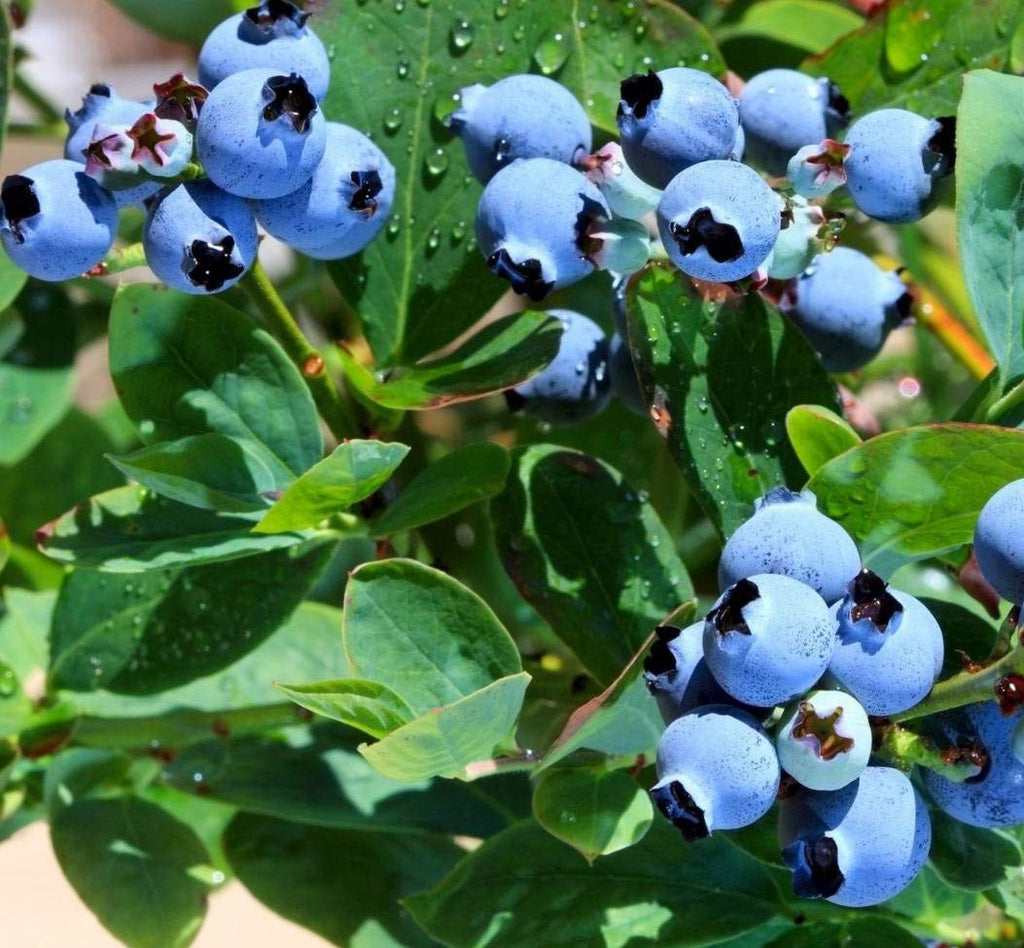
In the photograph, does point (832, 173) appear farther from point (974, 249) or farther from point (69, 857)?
point (69, 857)

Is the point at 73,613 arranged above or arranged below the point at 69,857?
above

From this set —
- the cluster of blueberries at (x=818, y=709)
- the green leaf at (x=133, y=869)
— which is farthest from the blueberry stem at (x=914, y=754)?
the green leaf at (x=133, y=869)

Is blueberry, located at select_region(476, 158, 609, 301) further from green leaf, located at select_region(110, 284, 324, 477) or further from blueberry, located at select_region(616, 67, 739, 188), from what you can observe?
green leaf, located at select_region(110, 284, 324, 477)

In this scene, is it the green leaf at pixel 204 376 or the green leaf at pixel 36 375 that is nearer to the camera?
the green leaf at pixel 204 376

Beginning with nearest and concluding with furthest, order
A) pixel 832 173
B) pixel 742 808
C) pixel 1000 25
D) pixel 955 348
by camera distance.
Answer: pixel 742 808 → pixel 832 173 → pixel 1000 25 → pixel 955 348

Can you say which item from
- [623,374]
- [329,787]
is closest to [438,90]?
[623,374]

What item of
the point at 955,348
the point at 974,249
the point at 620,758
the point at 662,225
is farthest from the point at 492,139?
the point at 955,348

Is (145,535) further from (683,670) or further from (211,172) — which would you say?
(683,670)

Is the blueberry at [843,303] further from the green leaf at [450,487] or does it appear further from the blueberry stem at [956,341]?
the blueberry stem at [956,341]

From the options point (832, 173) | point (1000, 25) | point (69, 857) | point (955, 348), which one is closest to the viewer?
point (832, 173)
